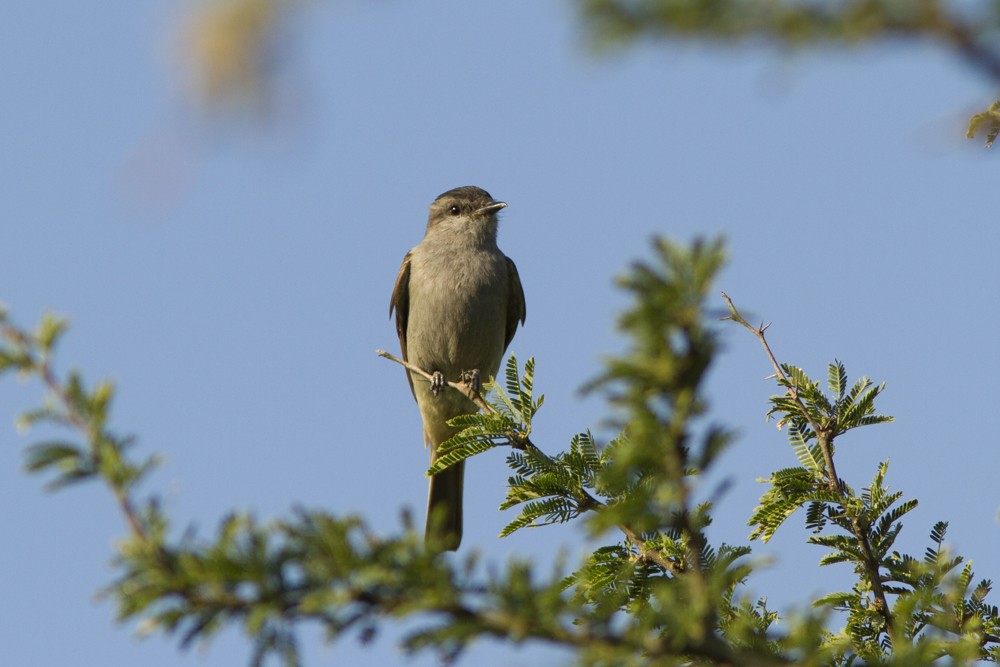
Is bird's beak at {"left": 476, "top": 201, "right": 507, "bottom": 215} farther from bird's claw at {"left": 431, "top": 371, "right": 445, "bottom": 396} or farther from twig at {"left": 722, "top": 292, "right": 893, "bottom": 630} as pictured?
twig at {"left": 722, "top": 292, "right": 893, "bottom": 630}

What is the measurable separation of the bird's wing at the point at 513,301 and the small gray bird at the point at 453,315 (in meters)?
0.01

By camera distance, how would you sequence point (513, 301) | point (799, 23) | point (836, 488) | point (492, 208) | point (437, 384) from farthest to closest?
point (492, 208) → point (513, 301) → point (437, 384) → point (836, 488) → point (799, 23)

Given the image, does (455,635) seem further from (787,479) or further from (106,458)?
(787,479)

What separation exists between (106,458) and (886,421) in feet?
11.2

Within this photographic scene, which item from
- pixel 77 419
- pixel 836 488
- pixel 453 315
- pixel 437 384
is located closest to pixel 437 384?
pixel 437 384

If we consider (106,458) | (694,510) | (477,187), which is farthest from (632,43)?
(477,187)

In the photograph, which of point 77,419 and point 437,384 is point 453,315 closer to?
point 437,384

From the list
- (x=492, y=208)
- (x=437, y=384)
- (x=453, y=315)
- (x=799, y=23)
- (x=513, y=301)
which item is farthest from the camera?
(x=492, y=208)

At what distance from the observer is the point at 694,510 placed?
12.8 ft

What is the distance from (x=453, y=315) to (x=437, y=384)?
72cm

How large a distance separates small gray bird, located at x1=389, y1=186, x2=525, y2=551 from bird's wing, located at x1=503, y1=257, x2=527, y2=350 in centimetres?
1

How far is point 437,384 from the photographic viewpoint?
30.9ft

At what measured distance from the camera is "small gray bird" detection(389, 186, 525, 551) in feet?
32.0

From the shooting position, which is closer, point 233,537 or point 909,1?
point 909,1
